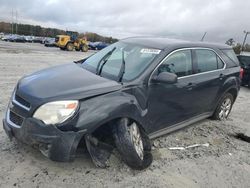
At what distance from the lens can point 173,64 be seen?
4.30 metres

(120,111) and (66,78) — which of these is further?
(66,78)

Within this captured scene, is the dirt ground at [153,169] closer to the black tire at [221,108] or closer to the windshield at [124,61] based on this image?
the black tire at [221,108]

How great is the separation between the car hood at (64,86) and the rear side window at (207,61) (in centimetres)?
194

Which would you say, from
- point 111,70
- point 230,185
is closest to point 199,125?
point 230,185

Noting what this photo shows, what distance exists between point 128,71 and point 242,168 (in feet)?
7.19

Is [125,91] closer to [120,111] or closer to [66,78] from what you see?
[120,111]

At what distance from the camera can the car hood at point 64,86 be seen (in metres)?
3.21

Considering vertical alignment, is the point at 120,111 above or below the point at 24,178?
above

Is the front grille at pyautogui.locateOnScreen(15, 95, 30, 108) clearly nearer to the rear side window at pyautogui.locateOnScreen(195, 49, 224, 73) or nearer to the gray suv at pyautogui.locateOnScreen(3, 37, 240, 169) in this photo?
the gray suv at pyautogui.locateOnScreen(3, 37, 240, 169)

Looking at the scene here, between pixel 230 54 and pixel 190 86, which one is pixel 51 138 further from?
pixel 230 54

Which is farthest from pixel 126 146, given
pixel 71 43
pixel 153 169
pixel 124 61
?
→ pixel 71 43

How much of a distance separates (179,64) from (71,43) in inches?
1187

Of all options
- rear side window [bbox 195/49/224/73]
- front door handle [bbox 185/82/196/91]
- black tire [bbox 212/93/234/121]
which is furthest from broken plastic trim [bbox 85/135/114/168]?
black tire [bbox 212/93/234/121]

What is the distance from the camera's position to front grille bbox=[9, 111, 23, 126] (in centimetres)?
327
